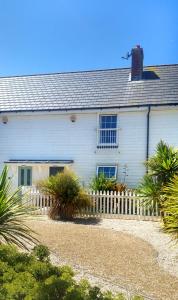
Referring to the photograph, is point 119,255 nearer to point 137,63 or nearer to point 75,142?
point 75,142

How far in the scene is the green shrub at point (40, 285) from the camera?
457cm

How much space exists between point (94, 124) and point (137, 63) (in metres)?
4.87

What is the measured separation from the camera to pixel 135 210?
18109 millimetres

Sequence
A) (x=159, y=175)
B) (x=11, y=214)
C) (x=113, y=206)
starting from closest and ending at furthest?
1. (x=11, y=214)
2. (x=159, y=175)
3. (x=113, y=206)

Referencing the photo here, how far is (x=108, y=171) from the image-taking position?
79.8 ft

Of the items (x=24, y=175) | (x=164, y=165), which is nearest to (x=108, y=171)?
(x=24, y=175)

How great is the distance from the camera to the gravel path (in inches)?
310

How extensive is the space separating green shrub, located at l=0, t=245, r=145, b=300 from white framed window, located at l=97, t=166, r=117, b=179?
18.1 meters

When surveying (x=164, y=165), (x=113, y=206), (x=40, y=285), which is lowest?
(x=113, y=206)

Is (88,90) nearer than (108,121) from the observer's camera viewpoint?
No

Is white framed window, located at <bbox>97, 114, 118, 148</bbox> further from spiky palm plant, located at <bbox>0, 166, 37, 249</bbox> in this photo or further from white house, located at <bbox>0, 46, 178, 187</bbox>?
spiky palm plant, located at <bbox>0, 166, 37, 249</bbox>

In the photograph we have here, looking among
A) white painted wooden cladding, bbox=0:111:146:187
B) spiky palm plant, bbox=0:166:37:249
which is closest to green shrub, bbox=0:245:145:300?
spiky palm plant, bbox=0:166:37:249

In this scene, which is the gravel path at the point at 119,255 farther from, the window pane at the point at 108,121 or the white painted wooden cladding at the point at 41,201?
the window pane at the point at 108,121

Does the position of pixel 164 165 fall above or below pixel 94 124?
below
